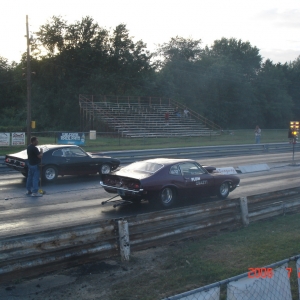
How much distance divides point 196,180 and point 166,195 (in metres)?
1.10

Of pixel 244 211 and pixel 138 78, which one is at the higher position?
pixel 138 78

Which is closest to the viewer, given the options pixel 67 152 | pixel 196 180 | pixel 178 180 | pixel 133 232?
pixel 133 232

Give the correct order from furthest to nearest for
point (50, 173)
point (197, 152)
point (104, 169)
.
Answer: point (197, 152) → point (104, 169) → point (50, 173)

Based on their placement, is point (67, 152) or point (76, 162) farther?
point (76, 162)

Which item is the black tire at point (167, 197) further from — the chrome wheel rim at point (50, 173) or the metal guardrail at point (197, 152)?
the metal guardrail at point (197, 152)

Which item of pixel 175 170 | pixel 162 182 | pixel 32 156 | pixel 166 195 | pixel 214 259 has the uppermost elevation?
pixel 32 156

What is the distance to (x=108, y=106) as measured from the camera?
169 ft

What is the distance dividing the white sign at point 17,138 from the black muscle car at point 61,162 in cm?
1245

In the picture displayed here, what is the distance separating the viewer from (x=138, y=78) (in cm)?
6322

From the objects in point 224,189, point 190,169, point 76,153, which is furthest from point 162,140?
point 190,169

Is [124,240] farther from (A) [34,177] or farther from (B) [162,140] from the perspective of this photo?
(B) [162,140]

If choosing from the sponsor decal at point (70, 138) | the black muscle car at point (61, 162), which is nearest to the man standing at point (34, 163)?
the black muscle car at point (61, 162)

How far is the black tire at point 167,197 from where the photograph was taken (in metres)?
12.3

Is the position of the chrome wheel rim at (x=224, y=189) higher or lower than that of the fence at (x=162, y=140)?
lower
